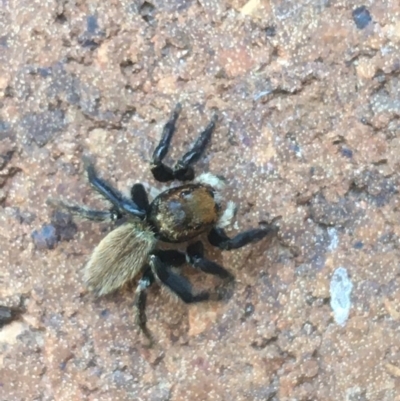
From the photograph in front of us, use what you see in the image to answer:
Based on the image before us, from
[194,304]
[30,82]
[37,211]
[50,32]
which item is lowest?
[194,304]

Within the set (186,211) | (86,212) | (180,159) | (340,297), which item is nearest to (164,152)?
(180,159)

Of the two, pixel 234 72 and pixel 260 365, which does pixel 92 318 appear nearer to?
pixel 260 365

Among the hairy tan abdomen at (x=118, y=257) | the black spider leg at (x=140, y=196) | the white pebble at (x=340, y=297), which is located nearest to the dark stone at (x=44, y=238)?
the hairy tan abdomen at (x=118, y=257)

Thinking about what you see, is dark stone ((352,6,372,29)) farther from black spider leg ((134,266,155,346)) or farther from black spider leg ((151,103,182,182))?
black spider leg ((134,266,155,346))

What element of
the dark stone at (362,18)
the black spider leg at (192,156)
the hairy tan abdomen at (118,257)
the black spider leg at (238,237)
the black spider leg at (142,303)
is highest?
the dark stone at (362,18)

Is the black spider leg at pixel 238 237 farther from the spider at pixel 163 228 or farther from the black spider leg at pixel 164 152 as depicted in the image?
the black spider leg at pixel 164 152

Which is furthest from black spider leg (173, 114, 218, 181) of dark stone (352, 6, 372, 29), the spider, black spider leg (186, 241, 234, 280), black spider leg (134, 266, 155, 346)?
dark stone (352, 6, 372, 29)

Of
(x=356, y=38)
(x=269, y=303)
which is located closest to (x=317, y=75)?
(x=356, y=38)
